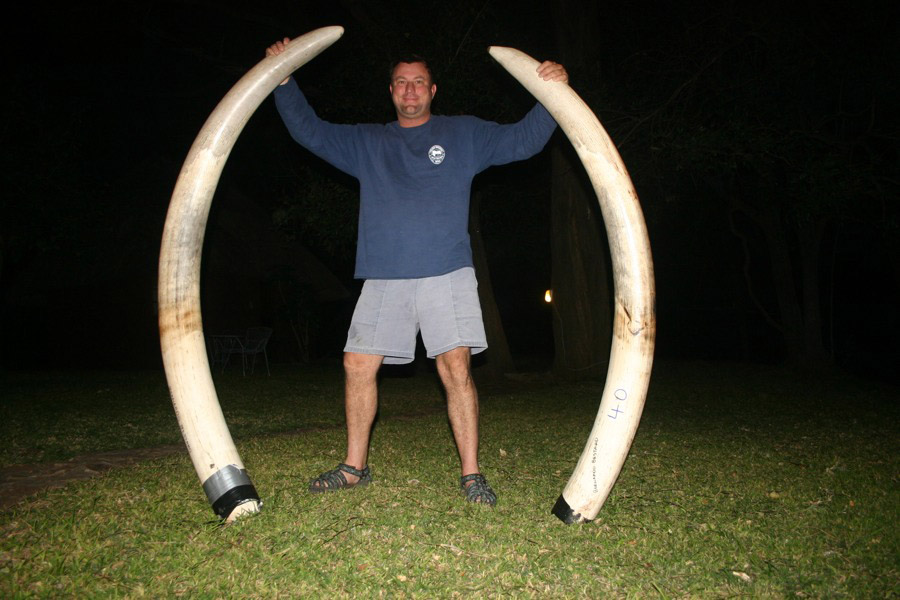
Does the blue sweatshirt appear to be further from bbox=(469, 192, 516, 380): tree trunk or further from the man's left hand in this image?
bbox=(469, 192, 516, 380): tree trunk

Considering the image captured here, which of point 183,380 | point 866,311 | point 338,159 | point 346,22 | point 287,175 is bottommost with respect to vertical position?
point 866,311

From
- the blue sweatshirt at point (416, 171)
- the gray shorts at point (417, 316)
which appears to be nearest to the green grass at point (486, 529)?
the gray shorts at point (417, 316)

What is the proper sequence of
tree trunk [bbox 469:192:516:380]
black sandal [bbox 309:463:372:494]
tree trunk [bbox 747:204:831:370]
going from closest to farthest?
black sandal [bbox 309:463:372:494] < tree trunk [bbox 469:192:516:380] < tree trunk [bbox 747:204:831:370]

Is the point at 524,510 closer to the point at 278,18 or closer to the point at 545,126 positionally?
the point at 545,126

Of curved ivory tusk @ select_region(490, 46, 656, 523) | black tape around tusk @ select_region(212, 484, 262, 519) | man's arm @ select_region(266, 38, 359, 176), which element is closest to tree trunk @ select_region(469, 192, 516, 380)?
man's arm @ select_region(266, 38, 359, 176)

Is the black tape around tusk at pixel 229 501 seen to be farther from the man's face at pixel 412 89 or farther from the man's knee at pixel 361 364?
the man's face at pixel 412 89

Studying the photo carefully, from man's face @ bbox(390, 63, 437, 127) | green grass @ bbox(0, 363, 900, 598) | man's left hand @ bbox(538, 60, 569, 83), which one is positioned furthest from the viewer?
man's face @ bbox(390, 63, 437, 127)

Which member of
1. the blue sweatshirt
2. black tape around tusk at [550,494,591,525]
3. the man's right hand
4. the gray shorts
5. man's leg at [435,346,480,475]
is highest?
the man's right hand

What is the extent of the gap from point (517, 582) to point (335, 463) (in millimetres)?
2021

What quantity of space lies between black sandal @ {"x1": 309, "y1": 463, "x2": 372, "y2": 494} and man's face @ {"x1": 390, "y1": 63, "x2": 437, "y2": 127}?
1.94 metres

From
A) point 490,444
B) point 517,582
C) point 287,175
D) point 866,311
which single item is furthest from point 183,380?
point 866,311

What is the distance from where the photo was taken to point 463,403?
344cm

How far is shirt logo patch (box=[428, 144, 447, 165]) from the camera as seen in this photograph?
345 centimetres

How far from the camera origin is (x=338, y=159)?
3611 mm
